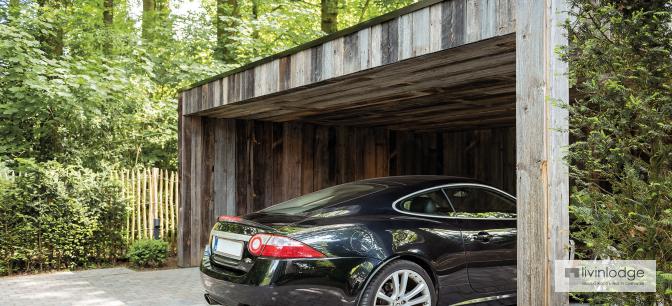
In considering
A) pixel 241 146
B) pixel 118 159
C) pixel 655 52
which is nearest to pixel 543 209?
pixel 655 52

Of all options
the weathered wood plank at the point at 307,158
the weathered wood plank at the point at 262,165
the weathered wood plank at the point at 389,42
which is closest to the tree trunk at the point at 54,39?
the weathered wood plank at the point at 262,165

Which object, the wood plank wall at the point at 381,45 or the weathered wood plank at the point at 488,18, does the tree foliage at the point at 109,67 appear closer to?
the wood plank wall at the point at 381,45

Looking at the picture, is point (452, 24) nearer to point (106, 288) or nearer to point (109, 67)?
point (106, 288)

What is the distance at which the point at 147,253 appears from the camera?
27.2 feet

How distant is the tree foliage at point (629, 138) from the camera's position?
8.39 feet

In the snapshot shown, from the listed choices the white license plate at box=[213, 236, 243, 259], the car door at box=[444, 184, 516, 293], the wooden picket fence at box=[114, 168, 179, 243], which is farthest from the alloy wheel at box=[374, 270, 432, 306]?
the wooden picket fence at box=[114, 168, 179, 243]

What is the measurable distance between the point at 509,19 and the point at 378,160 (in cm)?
718

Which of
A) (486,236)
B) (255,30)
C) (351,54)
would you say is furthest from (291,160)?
(255,30)

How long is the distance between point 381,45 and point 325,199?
1348 mm

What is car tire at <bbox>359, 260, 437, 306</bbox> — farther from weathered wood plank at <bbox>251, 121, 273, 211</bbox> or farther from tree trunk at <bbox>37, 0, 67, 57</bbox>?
tree trunk at <bbox>37, 0, 67, 57</bbox>

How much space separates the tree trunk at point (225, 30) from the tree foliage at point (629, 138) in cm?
1167

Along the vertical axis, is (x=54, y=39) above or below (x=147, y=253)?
above

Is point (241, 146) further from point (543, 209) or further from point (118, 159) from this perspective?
point (543, 209)

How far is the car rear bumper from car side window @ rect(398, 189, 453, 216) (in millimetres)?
681
